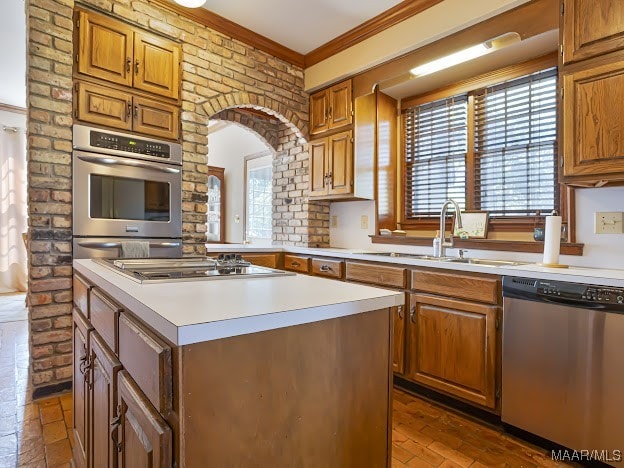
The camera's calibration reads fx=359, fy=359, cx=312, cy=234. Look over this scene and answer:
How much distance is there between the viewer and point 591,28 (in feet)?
5.97

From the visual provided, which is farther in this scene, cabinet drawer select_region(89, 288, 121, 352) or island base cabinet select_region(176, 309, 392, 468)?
cabinet drawer select_region(89, 288, 121, 352)

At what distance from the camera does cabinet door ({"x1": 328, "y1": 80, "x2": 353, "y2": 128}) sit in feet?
10.7

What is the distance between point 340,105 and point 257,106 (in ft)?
2.52

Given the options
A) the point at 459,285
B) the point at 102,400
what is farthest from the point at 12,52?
the point at 459,285

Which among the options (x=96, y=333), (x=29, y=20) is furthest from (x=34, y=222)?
(x=96, y=333)

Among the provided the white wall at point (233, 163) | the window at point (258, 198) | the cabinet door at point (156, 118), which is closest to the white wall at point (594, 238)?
the cabinet door at point (156, 118)

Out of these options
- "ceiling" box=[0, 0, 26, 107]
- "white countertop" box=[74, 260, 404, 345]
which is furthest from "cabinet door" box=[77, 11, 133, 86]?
"white countertop" box=[74, 260, 404, 345]

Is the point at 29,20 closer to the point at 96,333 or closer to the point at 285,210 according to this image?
the point at 96,333

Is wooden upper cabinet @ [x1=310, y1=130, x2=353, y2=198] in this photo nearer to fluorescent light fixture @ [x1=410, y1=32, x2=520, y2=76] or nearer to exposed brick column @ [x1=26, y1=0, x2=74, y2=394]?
fluorescent light fixture @ [x1=410, y1=32, x2=520, y2=76]

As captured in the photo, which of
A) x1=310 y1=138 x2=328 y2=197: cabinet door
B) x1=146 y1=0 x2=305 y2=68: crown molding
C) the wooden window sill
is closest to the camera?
the wooden window sill

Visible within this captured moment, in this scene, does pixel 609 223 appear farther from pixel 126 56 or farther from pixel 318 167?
pixel 126 56

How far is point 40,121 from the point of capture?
219cm

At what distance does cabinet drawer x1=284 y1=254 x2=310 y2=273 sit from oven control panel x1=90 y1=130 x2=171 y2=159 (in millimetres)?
1396

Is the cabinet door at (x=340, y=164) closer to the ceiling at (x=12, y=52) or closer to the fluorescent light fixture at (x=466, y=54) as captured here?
the fluorescent light fixture at (x=466, y=54)
